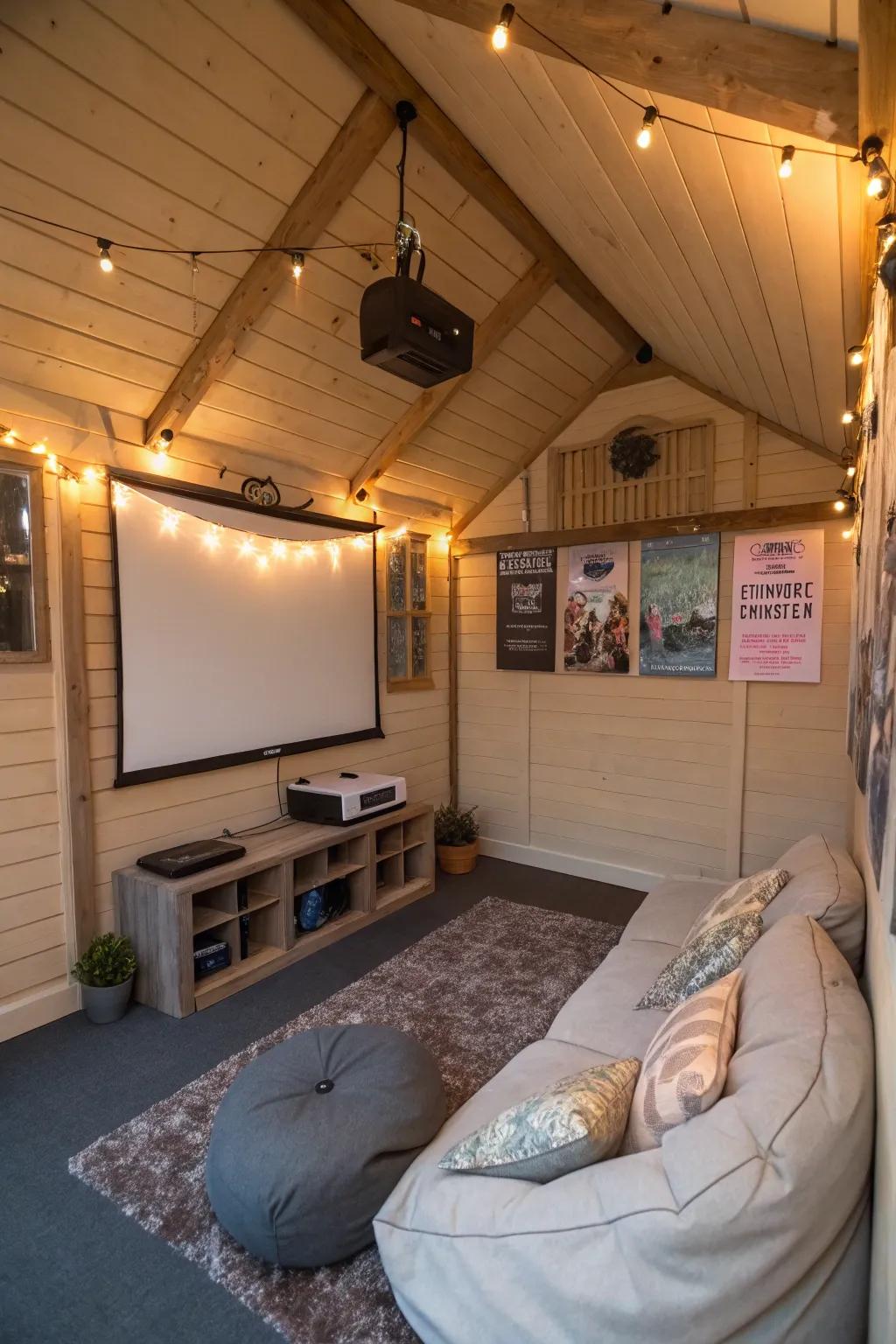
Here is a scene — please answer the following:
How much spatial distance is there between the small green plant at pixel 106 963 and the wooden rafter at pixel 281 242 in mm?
2261

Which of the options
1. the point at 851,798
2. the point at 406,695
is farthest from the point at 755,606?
the point at 406,695

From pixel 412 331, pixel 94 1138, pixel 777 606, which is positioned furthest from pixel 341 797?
pixel 777 606

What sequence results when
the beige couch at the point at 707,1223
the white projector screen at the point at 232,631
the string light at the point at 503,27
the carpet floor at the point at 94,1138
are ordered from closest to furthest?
the beige couch at the point at 707,1223 < the string light at the point at 503,27 < the carpet floor at the point at 94,1138 < the white projector screen at the point at 232,631

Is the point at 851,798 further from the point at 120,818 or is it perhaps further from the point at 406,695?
the point at 120,818

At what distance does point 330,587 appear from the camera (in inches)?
159

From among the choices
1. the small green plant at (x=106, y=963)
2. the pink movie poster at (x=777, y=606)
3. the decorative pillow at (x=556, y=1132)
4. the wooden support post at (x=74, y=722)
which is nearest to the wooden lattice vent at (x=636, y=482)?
the pink movie poster at (x=777, y=606)

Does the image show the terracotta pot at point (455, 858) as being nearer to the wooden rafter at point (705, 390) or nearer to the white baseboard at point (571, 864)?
the white baseboard at point (571, 864)

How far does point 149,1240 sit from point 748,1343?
4.98 feet

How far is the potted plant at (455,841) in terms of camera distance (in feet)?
15.1

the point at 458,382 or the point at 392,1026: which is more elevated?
the point at 458,382

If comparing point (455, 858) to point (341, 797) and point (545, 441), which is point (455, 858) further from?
point (545, 441)

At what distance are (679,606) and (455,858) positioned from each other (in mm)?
2229

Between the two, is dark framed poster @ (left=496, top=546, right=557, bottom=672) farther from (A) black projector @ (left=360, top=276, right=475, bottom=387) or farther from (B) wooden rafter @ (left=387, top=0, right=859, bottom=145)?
(B) wooden rafter @ (left=387, top=0, right=859, bottom=145)

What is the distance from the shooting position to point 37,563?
8.87 ft
